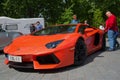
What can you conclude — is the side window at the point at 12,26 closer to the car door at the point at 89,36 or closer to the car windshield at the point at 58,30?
the car door at the point at 89,36

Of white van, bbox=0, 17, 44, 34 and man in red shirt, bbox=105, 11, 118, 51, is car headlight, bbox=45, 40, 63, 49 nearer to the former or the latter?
man in red shirt, bbox=105, 11, 118, 51

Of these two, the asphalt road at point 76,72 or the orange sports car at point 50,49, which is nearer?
the asphalt road at point 76,72

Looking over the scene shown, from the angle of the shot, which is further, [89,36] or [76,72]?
[89,36]

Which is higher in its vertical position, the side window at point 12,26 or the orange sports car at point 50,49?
the orange sports car at point 50,49

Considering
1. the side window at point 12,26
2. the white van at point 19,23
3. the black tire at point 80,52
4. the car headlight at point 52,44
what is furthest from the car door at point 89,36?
the side window at point 12,26

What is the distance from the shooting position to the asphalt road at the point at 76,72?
714 centimetres

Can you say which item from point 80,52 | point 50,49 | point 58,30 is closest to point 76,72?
point 50,49

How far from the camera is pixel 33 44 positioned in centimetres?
812

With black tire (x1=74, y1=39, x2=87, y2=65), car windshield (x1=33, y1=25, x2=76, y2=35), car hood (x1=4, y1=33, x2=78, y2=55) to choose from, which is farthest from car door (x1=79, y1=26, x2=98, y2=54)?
car hood (x1=4, y1=33, x2=78, y2=55)

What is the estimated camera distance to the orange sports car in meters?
7.65

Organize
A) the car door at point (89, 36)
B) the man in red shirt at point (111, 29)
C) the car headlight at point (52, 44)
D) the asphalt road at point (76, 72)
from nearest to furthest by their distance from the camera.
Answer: the asphalt road at point (76, 72) < the car headlight at point (52, 44) < the car door at point (89, 36) < the man in red shirt at point (111, 29)

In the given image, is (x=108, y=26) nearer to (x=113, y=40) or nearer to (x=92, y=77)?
(x=113, y=40)

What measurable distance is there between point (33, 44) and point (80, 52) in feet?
4.29

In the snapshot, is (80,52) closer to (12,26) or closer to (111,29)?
(111,29)
